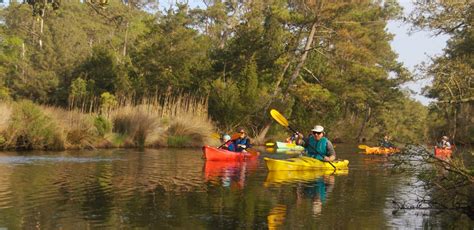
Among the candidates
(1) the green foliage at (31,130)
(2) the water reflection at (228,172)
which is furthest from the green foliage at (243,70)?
(2) the water reflection at (228,172)

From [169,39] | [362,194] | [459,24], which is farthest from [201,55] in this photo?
[362,194]

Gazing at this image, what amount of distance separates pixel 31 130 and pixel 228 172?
9036 millimetres

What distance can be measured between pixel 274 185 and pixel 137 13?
57.6 m

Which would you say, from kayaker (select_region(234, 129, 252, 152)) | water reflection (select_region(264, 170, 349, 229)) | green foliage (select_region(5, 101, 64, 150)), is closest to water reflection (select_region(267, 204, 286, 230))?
water reflection (select_region(264, 170, 349, 229))

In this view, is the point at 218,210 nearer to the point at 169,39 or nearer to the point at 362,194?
the point at 362,194

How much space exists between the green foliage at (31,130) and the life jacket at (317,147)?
33.9ft

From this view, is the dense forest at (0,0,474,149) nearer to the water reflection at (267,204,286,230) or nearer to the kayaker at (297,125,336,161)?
the kayaker at (297,125,336,161)

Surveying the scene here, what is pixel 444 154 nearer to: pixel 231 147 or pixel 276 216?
pixel 276 216

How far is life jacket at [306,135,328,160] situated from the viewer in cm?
1722

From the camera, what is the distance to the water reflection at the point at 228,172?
46.6 feet

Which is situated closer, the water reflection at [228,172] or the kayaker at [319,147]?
the water reflection at [228,172]

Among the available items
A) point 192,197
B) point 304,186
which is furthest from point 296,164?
point 192,197

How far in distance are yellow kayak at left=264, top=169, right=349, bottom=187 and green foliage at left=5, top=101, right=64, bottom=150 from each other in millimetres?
9951

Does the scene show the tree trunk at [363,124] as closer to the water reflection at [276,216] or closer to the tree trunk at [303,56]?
the tree trunk at [303,56]
